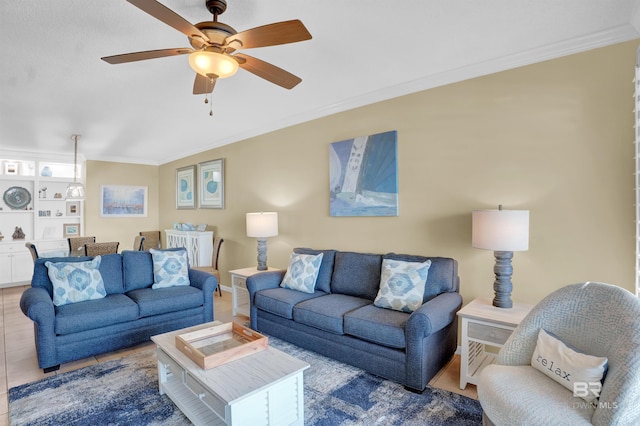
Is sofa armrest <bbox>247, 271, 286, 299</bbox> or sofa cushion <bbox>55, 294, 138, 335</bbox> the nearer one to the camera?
sofa cushion <bbox>55, 294, 138, 335</bbox>

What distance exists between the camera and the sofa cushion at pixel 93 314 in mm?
2766

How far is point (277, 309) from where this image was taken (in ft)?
10.5

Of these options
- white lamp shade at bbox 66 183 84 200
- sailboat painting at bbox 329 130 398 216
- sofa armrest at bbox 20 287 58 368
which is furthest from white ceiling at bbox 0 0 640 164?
sofa armrest at bbox 20 287 58 368

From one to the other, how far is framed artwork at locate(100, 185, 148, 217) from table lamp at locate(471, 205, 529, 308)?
699 cm

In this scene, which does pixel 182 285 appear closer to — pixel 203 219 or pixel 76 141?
pixel 203 219

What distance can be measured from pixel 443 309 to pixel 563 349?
880 millimetres

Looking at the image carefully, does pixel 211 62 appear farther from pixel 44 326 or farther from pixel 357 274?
pixel 44 326

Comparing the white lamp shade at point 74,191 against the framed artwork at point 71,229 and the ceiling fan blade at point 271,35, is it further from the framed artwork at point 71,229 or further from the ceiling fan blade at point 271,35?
the ceiling fan blade at point 271,35

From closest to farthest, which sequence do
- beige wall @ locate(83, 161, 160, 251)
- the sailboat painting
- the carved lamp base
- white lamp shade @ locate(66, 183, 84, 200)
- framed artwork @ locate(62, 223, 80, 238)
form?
the carved lamp base < the sailboat painting < white lamp shade @ locate(66, 183, 84, 200) < framed artwork @ locate(62, 223, 80, 238) < beige wall @ locate(83, 161, 160, 251)

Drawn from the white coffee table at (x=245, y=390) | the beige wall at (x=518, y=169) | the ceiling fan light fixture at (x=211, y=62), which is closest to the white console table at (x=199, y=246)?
the beige wall at (x=518, y=169)

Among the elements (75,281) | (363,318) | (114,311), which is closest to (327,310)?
(363,318)

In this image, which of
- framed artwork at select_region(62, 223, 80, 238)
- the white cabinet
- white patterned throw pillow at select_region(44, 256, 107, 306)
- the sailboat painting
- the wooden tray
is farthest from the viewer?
framed artwork at select_region(62, 223, 80, 238)

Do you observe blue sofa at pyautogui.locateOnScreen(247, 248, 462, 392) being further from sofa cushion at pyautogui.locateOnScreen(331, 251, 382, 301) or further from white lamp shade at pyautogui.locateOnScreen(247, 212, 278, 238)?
white lamp shade at pyautogui.locateOnScreen(247, 212, 278, 238)

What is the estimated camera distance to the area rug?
2080mm
